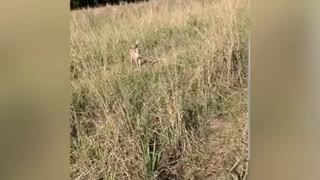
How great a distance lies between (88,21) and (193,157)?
16.4 inches

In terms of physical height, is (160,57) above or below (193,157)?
above

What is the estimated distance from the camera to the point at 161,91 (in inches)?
49.4

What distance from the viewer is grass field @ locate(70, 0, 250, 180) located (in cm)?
120

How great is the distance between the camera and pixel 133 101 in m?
1.23

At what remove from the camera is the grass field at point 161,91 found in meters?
1.20

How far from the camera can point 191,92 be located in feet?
4.19

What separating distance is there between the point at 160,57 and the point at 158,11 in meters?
0.11
